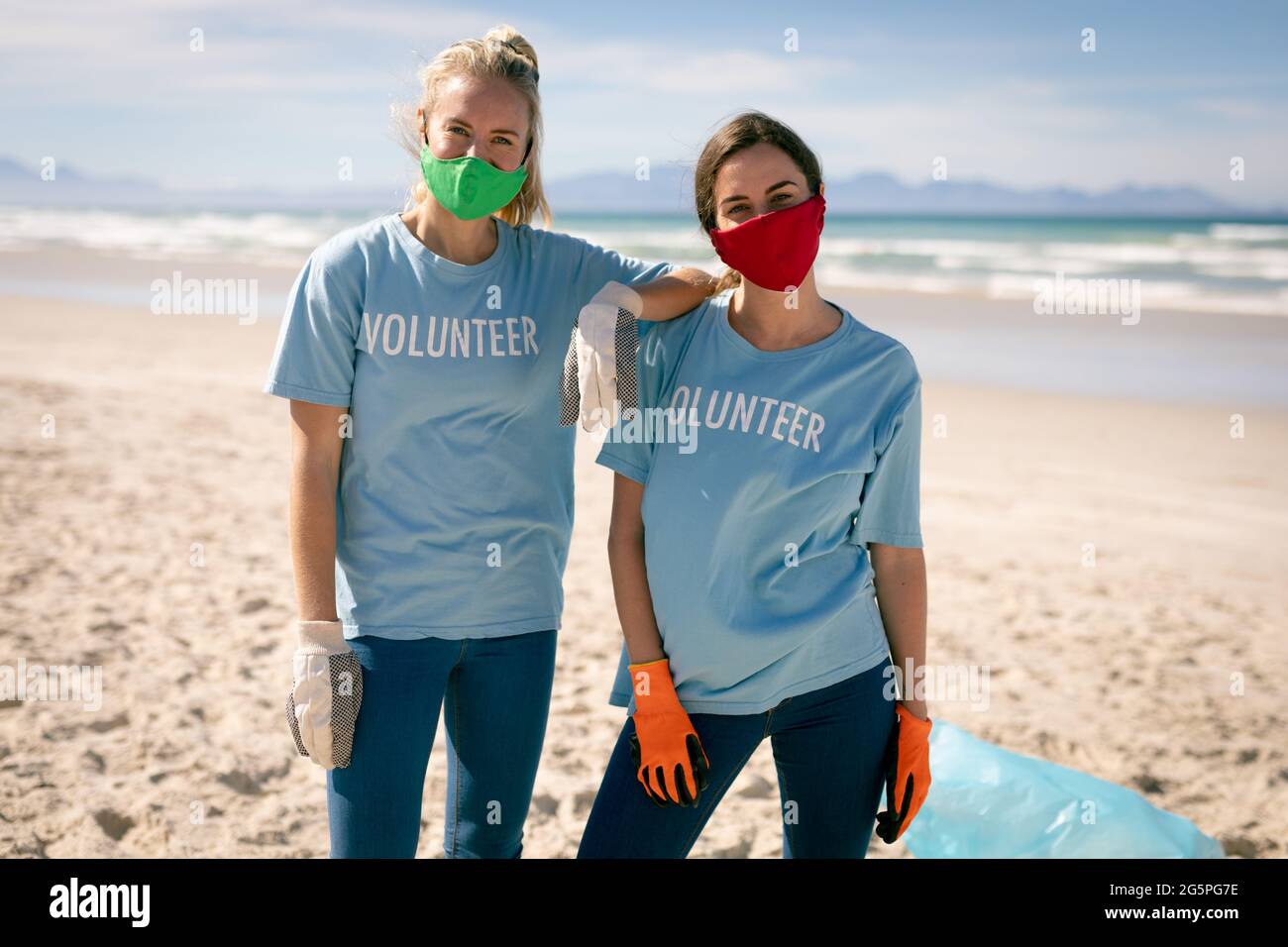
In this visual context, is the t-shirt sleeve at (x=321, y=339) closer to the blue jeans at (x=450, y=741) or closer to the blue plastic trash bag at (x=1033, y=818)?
the blue jeans at (x=450, y=741)

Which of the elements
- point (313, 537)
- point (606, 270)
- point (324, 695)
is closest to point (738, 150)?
point (606, 270)

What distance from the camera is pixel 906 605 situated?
229cm

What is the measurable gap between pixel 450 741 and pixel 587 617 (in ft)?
10.1

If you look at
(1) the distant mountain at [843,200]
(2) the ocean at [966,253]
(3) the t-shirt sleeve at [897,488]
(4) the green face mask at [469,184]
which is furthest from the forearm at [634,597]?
(1) the distant mountain at [843,200]

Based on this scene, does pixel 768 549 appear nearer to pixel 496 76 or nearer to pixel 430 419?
pixel 430 419

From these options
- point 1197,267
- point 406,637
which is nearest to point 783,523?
point 406,637

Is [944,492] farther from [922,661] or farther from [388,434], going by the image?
[388,434]

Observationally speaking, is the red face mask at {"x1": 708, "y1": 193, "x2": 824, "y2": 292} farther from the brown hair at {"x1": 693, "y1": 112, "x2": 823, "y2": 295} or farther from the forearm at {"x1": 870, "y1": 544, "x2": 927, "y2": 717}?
the forearm at {"x1": 870, "y1": 544, "x2": 927, "y2": 717}

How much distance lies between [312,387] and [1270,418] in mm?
9708

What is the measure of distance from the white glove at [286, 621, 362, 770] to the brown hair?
1.18 meters

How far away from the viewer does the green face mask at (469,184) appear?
89.3 inches

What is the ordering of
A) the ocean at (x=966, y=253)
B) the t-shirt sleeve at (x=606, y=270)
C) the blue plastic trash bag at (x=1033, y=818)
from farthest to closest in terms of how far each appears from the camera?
the ocean at (x=966, y=253) → the blue plastic trash bag at (x=1033, y=818) → the t-shirt sleeve at (x=606, y=270)

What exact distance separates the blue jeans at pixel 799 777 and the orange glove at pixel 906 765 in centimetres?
4
